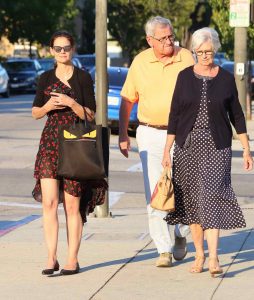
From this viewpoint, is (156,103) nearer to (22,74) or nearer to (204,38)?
(204,38)

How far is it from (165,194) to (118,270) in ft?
2.49

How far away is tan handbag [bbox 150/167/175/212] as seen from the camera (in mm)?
Answer: 8492

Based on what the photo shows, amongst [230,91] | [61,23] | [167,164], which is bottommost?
[61,23]

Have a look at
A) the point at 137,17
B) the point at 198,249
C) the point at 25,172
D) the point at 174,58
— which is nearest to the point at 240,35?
the point at 25,172

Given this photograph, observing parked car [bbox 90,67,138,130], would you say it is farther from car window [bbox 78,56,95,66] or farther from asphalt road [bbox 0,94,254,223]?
car window [bbox 78,56,95,66]

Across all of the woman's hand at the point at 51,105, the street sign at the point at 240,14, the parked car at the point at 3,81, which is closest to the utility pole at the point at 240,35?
the street sign at the point at 240,14

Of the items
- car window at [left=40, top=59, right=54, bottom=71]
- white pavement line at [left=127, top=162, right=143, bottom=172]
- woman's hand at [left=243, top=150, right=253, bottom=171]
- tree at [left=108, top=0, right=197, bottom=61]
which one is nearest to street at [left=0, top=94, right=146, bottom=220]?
white pavement line at [left=127, top=162, right=143, bottom=172]

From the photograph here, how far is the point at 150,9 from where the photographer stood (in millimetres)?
60938

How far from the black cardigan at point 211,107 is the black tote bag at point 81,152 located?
59 centimetres

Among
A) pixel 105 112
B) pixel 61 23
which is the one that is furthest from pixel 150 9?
pixel 105 112

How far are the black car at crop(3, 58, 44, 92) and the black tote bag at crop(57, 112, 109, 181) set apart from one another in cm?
4542

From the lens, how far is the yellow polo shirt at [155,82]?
8961 mm

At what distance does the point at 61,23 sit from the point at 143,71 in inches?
2745

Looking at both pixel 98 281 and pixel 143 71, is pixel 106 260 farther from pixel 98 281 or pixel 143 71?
pixel 143 71
